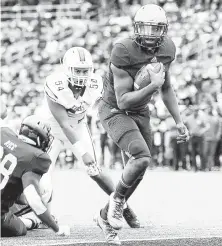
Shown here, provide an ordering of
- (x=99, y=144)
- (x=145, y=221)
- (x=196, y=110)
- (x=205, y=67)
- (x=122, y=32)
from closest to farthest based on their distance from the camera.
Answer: (x=145, y=221) < (x=196, y=110) < (x=99, y=144) < (x=205, y=67) < (x=122, y=32)

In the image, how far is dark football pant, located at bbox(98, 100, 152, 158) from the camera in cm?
570

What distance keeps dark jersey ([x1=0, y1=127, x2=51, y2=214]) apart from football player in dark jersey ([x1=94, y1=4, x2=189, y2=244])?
2.02 feet

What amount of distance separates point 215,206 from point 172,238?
9.72 feet

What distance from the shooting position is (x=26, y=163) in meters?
5.35

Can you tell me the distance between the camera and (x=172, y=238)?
561cm

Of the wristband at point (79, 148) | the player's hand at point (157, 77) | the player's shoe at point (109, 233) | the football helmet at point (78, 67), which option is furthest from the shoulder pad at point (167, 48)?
the player's shoe at point (109, 233)

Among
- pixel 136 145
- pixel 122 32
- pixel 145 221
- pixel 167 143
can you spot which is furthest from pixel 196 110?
pixel 136 145

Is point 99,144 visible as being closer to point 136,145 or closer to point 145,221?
point 145,221

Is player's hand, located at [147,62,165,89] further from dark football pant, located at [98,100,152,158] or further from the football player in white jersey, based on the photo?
the football player in white jersey

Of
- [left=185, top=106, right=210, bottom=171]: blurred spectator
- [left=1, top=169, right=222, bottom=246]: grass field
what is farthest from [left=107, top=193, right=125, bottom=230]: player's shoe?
[left=185, top=106, right=210, bottom=171]: blurred spectator

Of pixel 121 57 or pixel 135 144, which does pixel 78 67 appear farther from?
pixel 135 144

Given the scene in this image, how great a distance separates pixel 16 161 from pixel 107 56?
1516 cm

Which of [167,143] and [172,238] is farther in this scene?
[167,143]

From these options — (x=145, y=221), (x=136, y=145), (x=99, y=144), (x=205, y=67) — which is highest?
(x=136, y=145)
